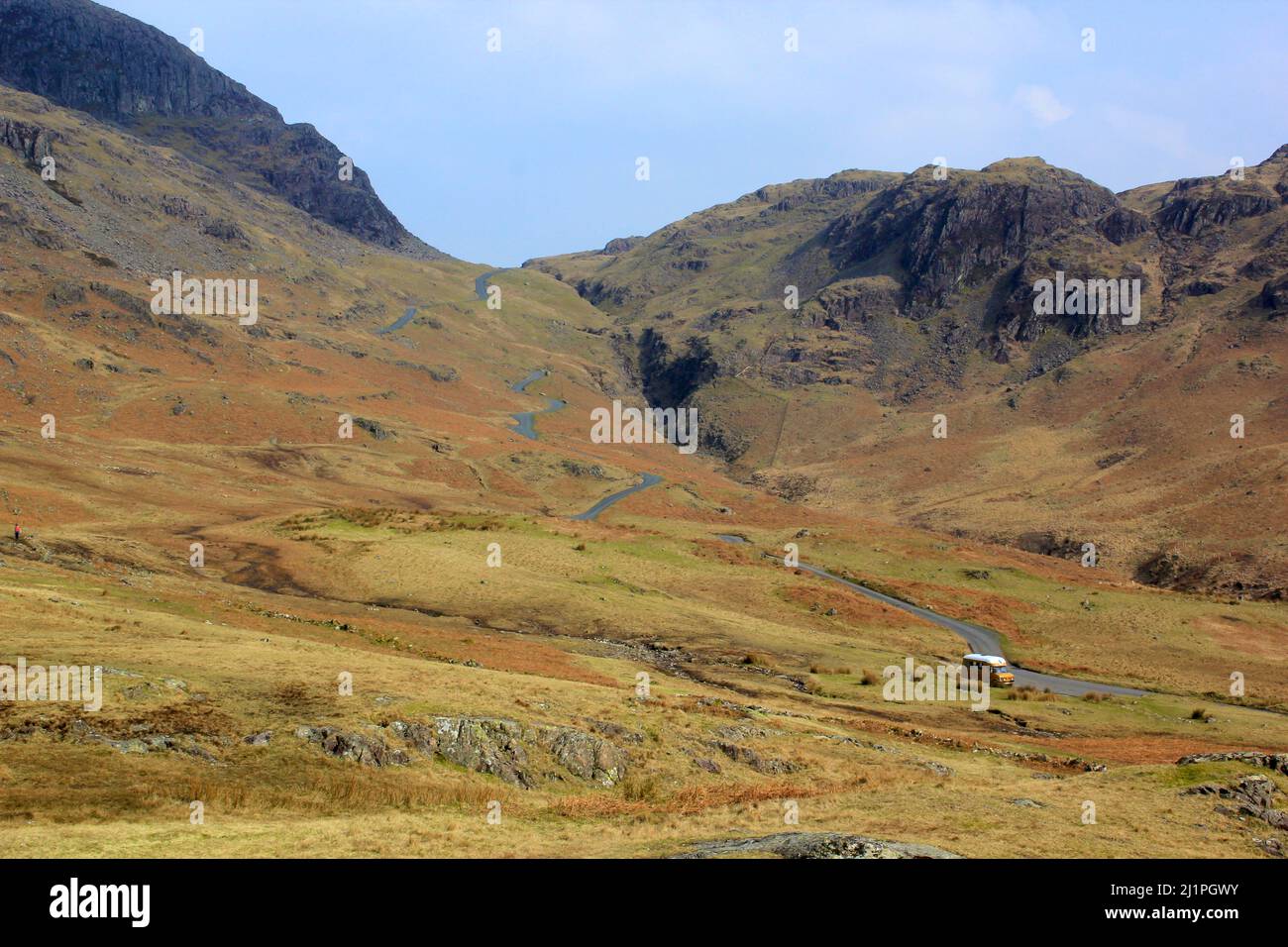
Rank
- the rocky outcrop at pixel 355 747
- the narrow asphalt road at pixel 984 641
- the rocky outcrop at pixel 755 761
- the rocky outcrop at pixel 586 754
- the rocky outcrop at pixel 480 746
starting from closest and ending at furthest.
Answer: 1. the rocky outcrop at pixel 355 747
2. the rocky outcrop at pixel 480 746
3. the rocky outcrop at pixel 586 754
4. the rocky outcrop at pixel 755 761
5. the narrow asphalt road at pixel 984 641

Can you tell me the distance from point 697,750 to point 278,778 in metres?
14.9

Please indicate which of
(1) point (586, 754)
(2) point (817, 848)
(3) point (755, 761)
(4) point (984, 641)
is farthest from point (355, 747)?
(4) point (984, 641)

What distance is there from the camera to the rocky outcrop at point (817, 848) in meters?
17.1

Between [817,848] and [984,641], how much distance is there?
68.4 meters

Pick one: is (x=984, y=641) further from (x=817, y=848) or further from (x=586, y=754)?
(x=817, y=848)

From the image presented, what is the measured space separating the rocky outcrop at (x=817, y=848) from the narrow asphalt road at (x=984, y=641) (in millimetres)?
50756

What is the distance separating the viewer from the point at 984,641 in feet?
262

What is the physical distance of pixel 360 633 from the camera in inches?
1944

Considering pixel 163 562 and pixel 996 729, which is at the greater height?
pixel 163 562

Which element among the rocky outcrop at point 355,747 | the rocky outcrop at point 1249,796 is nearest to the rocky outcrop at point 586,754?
the rocky outcrop at point 355,747

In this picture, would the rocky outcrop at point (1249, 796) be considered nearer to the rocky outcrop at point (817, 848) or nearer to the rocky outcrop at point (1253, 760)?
the rocky outcrop at point (1253, 760)

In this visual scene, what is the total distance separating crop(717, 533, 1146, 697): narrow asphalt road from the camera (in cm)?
6519
